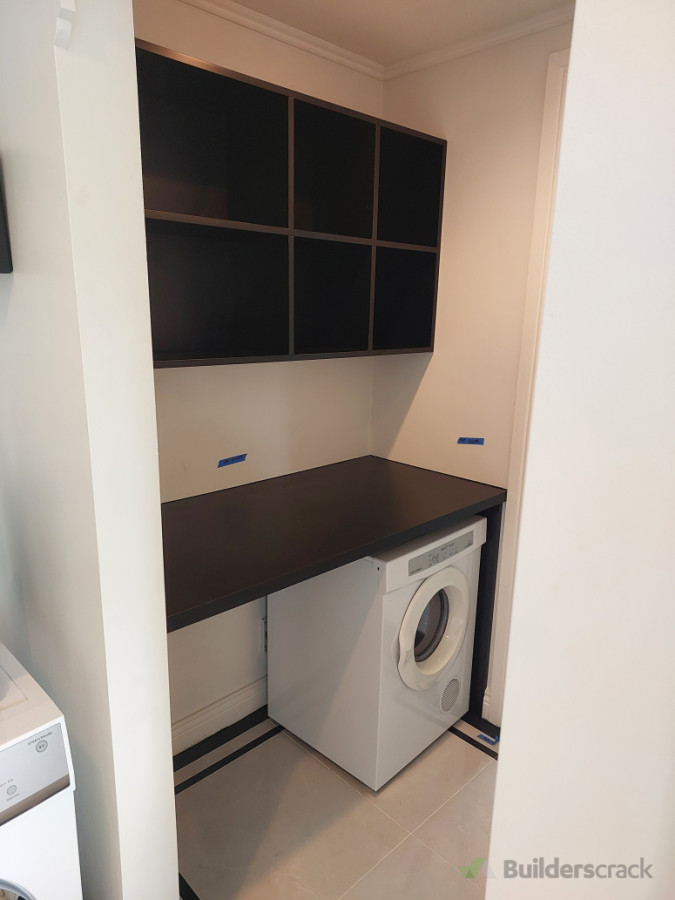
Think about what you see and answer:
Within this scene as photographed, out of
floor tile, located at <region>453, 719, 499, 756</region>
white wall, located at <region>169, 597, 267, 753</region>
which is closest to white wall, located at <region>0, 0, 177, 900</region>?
white wall, located at <region>169, 597, 267, 753</region>

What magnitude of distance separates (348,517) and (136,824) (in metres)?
1.05

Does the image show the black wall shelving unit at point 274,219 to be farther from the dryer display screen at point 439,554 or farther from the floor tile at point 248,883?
the floor tile at point 248,883

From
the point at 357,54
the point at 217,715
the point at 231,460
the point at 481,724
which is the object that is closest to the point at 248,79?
the point at 357,54

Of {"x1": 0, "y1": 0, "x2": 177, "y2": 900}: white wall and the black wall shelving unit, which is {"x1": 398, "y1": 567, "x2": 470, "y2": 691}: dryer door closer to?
the black wall shelving unit

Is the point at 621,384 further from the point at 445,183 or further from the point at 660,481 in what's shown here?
→ the point at 445,183

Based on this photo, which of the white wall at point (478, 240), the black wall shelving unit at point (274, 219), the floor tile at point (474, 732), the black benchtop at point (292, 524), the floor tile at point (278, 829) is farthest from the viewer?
the floor tile at point (474, 732)

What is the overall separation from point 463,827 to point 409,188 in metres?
2.32

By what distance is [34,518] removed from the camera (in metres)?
1.34

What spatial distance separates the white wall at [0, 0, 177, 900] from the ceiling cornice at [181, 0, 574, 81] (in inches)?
39.5

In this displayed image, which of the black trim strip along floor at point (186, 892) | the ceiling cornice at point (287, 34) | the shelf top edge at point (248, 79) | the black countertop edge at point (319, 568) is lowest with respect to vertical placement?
the black trim strip along floor at point (186, 892)

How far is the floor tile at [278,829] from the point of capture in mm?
1776

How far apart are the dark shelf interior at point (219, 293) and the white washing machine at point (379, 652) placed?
0.86 meters

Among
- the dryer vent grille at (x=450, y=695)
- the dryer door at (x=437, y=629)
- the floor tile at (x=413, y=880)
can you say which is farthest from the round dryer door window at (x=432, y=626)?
the floor tile at (x=413, y=880)

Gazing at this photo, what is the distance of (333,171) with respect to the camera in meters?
2.07
